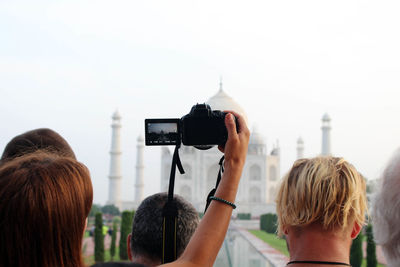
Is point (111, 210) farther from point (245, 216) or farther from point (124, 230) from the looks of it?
point (124, 230)

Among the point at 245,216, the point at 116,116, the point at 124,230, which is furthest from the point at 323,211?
the point at 116,116

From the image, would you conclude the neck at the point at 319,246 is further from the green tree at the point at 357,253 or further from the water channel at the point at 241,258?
the green tree at the point at 357,253

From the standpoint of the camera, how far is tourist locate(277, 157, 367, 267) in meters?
1.36

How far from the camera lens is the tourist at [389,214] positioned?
1.01 meters

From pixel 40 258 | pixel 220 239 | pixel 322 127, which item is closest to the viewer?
pixel 40 258

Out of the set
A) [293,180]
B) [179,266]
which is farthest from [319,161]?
[179,266]

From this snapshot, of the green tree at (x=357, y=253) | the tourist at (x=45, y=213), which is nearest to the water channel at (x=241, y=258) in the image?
the green tree at (x=357, y=253)

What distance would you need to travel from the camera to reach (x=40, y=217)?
0.90m

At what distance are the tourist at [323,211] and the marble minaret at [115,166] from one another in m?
25.3

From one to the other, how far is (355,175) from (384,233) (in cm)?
39

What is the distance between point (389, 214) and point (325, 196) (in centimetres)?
34

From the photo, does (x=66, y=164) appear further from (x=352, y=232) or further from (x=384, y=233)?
(x=352, y=232)

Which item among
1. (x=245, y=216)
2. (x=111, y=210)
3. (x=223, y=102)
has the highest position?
(x=223, y=102)

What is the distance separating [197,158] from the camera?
2730cm
